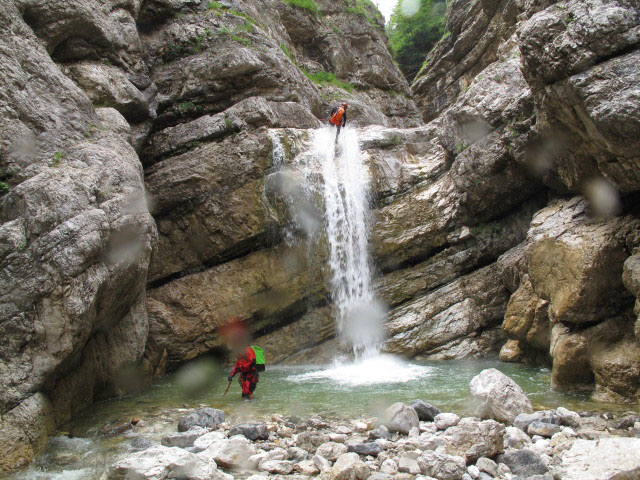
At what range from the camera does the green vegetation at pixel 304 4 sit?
27.6 metres

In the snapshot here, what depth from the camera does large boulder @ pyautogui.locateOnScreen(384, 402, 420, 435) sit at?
6.54 meters

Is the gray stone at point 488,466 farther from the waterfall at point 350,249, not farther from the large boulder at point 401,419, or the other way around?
the waterfall at point 350,249

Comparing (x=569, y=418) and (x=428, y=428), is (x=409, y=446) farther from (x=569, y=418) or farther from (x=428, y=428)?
(x=569, y=418)

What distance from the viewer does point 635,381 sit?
25.3 ft

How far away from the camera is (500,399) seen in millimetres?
6934

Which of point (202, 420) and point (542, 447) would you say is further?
point (202, 420)

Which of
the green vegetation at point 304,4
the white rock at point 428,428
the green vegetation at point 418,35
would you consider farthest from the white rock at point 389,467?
the green vegetation at point 418,35

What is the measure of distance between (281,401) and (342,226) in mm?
7673

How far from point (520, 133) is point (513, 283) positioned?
14.2 feet

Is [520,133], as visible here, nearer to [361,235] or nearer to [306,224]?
[361,235]

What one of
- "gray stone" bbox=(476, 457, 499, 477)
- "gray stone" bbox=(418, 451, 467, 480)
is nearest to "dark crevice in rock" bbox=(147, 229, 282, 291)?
"gray stone" bbox=(418, 451, 467, 480)

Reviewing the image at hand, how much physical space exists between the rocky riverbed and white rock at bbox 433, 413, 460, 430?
1cm

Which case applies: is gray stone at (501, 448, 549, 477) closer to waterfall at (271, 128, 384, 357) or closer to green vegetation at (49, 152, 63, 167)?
green vegetation at (49, 152, 63, 167)

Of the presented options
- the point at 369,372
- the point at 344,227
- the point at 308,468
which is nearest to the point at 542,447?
the point at 308,468
